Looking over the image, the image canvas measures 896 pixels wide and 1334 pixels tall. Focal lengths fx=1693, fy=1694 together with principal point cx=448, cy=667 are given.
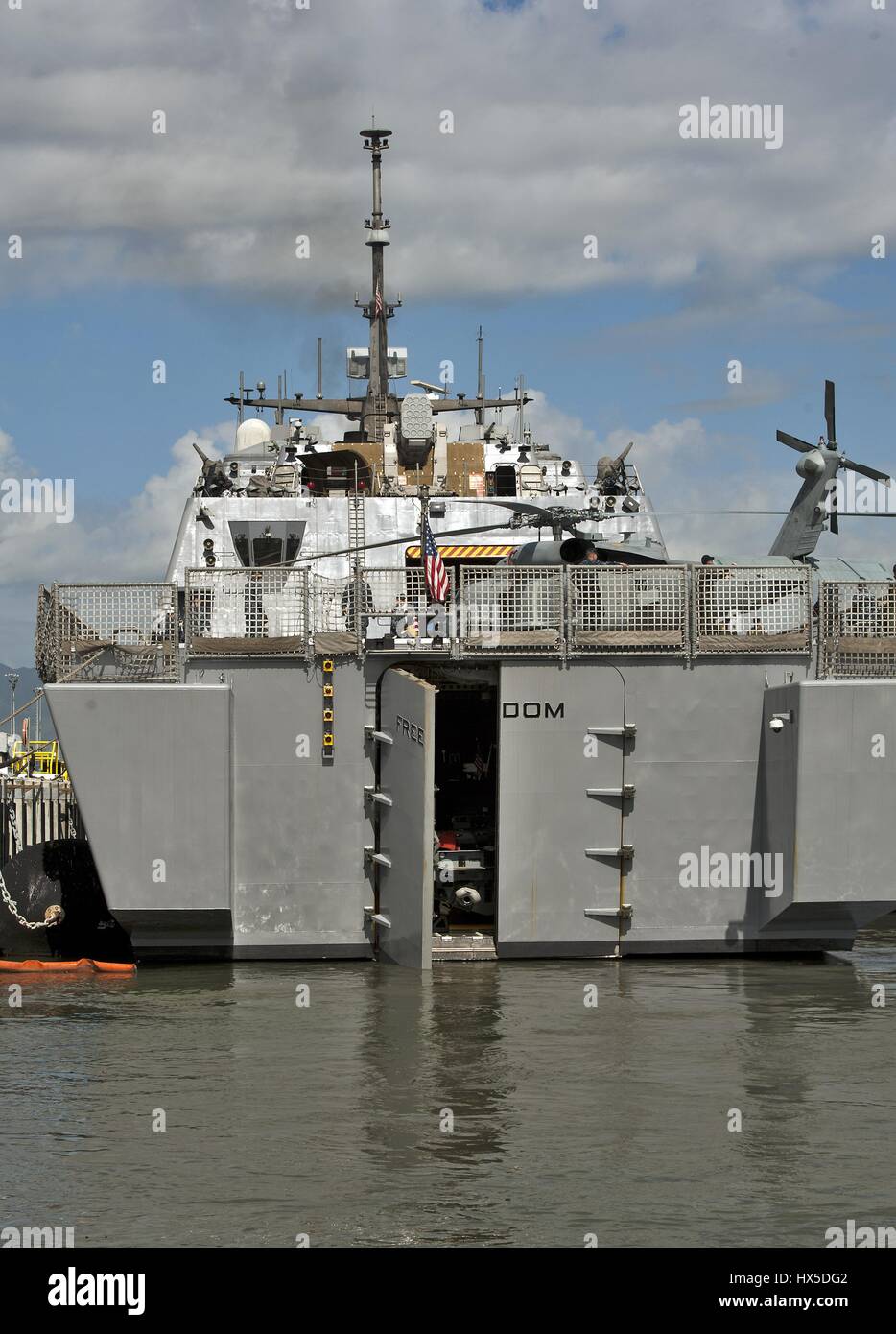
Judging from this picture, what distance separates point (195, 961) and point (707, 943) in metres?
6.17

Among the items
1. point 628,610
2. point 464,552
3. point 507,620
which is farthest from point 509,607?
point 464,552

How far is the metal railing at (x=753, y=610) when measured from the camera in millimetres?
20219

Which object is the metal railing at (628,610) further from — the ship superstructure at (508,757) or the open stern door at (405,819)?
the open stern door at (405,819)

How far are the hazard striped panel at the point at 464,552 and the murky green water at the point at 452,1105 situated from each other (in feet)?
21.2

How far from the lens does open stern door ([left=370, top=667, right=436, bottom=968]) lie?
18.9 m

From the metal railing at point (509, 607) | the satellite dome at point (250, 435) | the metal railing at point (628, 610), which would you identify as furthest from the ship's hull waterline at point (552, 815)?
the satellite dome at point (250, 435)

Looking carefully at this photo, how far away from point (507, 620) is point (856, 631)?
425 cm

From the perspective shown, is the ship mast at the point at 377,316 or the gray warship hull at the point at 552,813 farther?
the ship mast at the point at 377,316

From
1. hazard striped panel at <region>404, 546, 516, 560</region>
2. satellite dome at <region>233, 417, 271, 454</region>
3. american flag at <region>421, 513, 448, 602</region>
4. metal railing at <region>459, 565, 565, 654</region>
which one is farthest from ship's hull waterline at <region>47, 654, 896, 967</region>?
satellite dome at <region>233, 417, 271, 454</region>

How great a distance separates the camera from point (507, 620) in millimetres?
20391

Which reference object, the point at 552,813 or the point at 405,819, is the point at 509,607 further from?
the point at 405,819

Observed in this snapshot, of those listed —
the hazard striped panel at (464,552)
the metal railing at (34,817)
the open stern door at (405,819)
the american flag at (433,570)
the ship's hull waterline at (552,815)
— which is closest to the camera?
the open stern door at (405,819)

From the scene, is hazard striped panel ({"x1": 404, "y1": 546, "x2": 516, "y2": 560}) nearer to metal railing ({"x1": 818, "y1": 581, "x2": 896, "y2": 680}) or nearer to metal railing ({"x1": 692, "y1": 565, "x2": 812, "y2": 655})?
metal railing ({"x1": 692, "y1": 565, "x2": 812, "y2": 655})

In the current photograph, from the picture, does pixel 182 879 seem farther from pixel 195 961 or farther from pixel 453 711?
pixel 453 711
